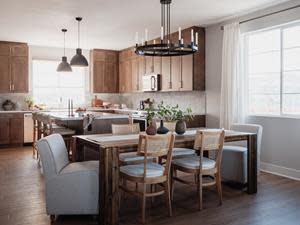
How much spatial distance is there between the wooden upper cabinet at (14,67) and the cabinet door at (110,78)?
2166mm

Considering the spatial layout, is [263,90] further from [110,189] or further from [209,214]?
[110,189]

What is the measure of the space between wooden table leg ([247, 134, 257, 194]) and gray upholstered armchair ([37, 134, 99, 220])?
6.55ft

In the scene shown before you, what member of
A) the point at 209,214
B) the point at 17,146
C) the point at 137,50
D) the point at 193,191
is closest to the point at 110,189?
the point at 209,214

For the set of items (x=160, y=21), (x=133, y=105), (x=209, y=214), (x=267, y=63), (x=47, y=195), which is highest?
(x=160, y=21)

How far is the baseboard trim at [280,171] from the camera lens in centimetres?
466

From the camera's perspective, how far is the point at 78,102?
9242 millimetres

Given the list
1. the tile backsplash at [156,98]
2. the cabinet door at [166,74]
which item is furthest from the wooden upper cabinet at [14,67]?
the cabinet door at [166,74]

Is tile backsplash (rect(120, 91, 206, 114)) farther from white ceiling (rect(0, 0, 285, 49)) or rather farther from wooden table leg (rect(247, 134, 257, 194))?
wooden table leg (rect(247, 134, 257, 194))

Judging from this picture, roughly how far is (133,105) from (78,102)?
1.64 m

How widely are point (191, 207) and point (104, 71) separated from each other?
6310 millimetres

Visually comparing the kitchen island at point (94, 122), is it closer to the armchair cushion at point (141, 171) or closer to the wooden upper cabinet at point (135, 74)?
the armchair cushion at point (141, 171)

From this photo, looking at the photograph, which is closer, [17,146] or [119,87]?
[17,146]

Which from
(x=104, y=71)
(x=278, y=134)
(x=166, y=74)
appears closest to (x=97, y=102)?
(x=104, y=71)

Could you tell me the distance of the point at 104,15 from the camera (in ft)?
17.6
